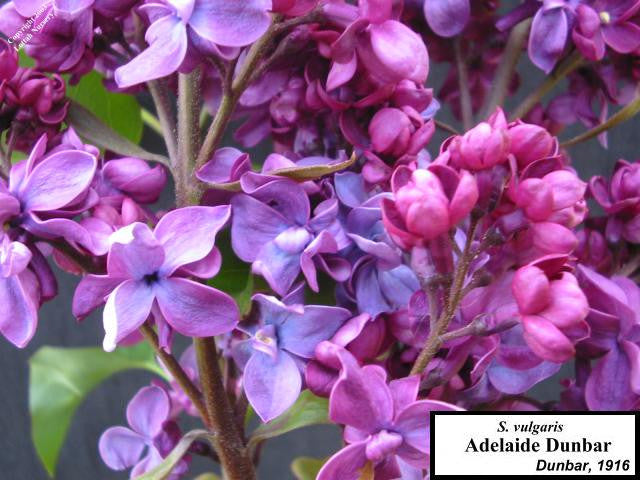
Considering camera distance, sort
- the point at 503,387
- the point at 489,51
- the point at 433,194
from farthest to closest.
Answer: the point at 489,51 < the point at 503,387 < the point at 433,194

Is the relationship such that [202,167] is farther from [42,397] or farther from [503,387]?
[42,397]

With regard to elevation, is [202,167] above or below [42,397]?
above

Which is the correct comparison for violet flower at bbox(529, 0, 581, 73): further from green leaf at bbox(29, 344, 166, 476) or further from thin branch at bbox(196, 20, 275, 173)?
green leaf at bbox(29, 344, 166, 476)

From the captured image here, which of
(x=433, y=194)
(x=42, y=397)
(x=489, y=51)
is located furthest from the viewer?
(x=42, y=397)

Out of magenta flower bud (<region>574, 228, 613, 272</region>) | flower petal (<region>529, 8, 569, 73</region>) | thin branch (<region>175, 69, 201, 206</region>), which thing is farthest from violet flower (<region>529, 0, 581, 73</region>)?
thin branch (<region>175, 69, 201, 206</region>)

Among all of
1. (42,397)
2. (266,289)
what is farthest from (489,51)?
(42,397)

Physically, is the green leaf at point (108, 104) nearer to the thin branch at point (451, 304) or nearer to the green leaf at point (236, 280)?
the green leaf at point (236, 280)

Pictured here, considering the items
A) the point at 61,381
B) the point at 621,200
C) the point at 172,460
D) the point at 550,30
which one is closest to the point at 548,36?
the point at 550,30
